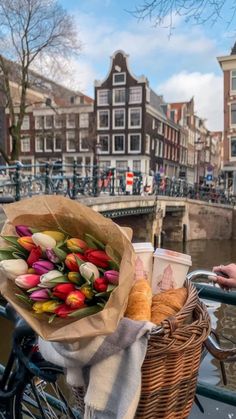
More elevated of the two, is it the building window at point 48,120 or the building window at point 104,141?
the building window at point 48,120

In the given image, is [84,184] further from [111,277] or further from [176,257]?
[111,277]

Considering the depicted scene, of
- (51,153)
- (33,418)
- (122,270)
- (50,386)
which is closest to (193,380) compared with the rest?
(122,270)

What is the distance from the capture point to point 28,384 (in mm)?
1416

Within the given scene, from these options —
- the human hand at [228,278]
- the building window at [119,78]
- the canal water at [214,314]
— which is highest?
the building window at [119,78]

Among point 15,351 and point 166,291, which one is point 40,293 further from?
point 15,351

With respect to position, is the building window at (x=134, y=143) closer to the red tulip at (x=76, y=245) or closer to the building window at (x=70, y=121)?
the building window at (x=70, y=121)

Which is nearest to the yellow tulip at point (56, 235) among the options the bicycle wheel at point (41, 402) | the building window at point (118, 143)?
the bicycle wheel at point (41, 402)

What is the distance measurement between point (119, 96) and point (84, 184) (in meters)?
23.1

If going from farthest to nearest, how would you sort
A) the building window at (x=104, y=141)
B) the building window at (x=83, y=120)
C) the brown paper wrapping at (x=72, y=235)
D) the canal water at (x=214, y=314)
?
the building window at (x=104, y=141) < the building window at (x=83, y=120) < the canal water at (x=214, y=314) < the brown paper wrapping at (x=72, y=235)

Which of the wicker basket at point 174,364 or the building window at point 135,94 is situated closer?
the wicker basket at point 174,364

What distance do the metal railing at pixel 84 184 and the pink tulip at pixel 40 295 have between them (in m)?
0.93

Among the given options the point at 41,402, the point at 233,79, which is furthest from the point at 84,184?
the point at 233,79

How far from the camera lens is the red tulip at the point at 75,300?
876mm

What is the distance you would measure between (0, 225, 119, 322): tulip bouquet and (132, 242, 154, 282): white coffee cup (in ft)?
0.59
